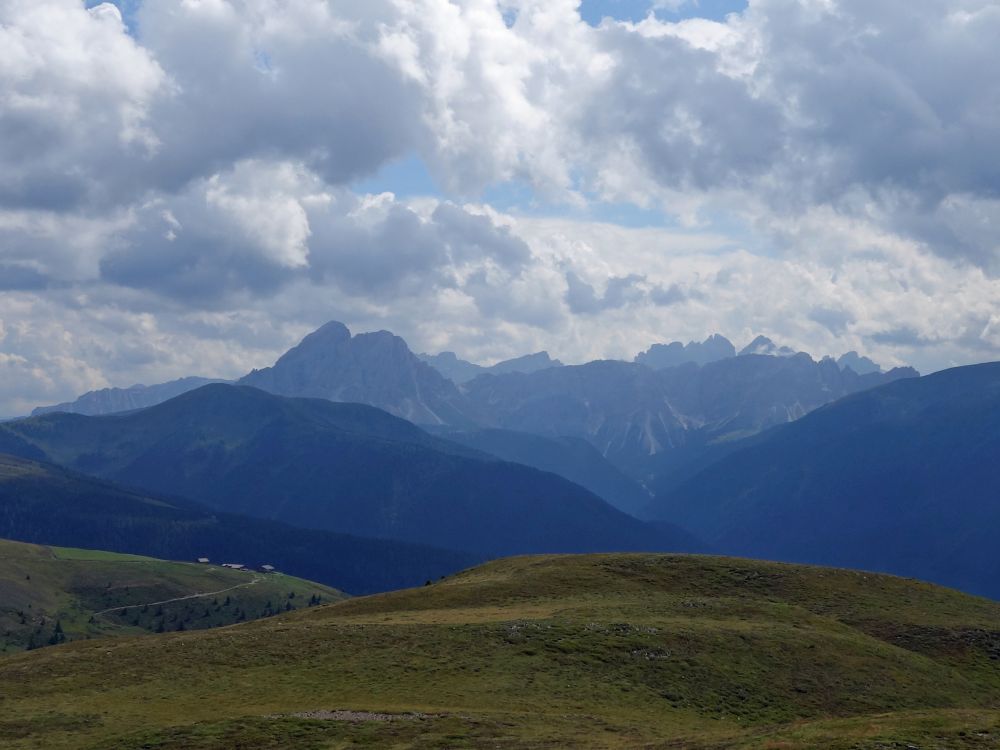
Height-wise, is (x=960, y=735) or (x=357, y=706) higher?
(x=960, y=735)

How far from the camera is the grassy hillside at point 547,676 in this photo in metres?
59.2

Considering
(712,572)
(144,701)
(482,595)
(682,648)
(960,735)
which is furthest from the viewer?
(712,572)

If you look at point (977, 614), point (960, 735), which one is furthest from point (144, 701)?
point (977, 614)

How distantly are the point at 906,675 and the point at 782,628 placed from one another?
12067mm

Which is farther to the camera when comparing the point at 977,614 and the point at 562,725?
the point at 977,614

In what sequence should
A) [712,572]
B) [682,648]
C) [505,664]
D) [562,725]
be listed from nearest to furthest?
[562,725] < [505,664] < [682,648] < [712,572]

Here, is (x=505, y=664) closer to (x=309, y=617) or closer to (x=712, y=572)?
(x=309, y=617)

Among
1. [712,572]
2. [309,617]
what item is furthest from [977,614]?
[309,617]

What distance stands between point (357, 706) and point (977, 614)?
75435mm

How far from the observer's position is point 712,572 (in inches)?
4727

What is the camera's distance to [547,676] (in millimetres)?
76438

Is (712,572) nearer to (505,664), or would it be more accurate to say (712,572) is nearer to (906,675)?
(906,675)

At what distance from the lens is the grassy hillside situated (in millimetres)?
59250

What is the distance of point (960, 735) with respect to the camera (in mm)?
51188
